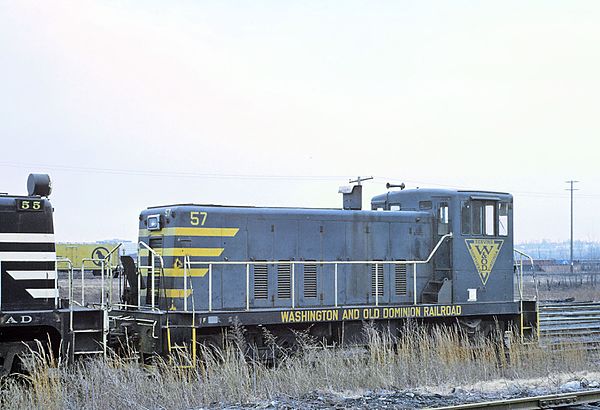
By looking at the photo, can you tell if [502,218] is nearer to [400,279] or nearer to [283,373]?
[400,279]

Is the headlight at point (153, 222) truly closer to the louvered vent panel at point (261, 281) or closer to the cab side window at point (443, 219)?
the louvered vent panel at point (261, 281)

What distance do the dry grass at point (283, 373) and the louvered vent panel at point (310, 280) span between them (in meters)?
0.99

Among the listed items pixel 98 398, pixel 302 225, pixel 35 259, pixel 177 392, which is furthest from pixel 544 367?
pixel 35 259

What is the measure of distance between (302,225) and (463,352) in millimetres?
3399

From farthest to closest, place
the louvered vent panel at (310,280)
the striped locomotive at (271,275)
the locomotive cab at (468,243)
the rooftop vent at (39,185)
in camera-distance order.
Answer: the locomotive cab at (468,243), the louvered vent panel at (310,280), the rooftop vent at (39,185), the striped locomotive at (271,275)

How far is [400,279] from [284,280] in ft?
7.75

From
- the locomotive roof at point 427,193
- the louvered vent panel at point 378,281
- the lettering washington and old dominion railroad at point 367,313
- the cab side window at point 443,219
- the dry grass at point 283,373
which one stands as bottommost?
the dry grass at point 283,373

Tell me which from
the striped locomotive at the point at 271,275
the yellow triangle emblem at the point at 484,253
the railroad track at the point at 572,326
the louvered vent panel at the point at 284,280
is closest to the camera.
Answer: the striped locomotive at the point at 271,275

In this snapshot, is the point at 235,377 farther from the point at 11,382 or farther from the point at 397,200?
the point at 397,200

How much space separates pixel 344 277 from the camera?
13.4 meters

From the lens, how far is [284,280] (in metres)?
12.9

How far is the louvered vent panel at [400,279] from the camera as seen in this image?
1395cm

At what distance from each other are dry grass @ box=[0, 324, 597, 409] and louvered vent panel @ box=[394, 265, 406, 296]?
89 centimetres

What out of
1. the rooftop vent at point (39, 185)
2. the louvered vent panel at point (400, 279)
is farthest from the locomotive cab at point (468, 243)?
the rooftop vent at point (39, 185)
